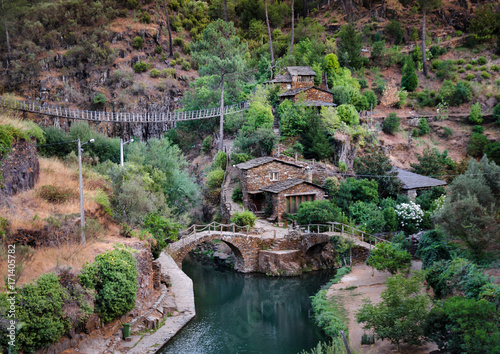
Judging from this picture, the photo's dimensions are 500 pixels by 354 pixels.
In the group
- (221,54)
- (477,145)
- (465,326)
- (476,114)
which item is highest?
(221,54)

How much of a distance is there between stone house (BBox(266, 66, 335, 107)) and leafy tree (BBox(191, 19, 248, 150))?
414 cm

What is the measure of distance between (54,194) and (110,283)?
630 cm

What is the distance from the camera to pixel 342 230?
1217 inches

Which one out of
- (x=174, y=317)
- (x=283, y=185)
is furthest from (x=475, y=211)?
(x=283, y=185)

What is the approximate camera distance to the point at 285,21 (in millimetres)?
70500

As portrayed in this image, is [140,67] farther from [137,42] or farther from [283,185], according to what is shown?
[283,185]

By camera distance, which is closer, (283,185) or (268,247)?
(268,247)

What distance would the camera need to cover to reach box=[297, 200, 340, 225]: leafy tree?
107 ft

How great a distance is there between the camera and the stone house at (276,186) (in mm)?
34750

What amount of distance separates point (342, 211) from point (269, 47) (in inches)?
1125

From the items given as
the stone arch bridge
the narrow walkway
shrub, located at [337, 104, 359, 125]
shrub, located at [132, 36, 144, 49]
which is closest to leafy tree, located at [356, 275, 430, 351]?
the narrow walkway

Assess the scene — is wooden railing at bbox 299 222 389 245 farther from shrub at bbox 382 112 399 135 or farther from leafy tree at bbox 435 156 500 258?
shrub at bbox 382 112 399 135

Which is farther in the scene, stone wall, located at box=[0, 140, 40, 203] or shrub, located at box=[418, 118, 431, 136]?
shrub, located at box=[418, 118, 431, 136]

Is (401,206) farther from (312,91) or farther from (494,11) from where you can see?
(494,11)
